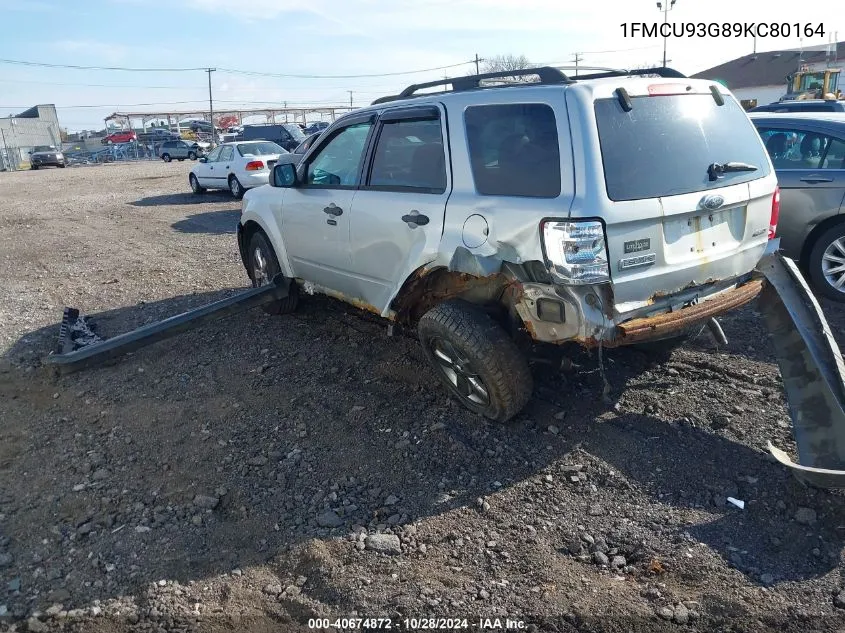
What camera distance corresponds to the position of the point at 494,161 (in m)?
3.98

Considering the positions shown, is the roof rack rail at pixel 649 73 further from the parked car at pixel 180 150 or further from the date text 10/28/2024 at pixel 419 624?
the parked car at pixel 180 150

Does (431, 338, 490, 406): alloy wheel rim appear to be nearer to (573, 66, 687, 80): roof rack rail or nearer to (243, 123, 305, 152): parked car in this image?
(573, 66, 687, 80): roof rack rail

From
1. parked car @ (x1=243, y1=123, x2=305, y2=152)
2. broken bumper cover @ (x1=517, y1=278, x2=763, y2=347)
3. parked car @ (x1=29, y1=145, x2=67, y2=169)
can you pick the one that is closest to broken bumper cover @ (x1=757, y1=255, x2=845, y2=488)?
broken bumper cover @ (x1=517, y1=278, x2=763, y2=347)

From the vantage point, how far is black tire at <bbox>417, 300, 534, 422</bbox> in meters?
4.00

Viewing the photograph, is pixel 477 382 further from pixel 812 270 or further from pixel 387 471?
pixel 812 270

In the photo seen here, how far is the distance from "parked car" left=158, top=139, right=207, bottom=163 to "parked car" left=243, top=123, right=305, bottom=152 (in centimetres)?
1101

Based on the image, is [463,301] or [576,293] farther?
[463,301]

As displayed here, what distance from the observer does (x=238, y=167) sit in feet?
56.5

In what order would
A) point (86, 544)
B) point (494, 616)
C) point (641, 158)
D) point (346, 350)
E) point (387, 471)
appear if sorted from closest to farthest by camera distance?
1. point (494, 616)
2. point (86, 544)
3. point (641, 158)
4. point (387, 471)
5. point (346, 350)

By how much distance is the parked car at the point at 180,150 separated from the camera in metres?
44.9

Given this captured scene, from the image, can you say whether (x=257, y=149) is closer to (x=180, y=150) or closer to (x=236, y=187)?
(x=236, y=187)

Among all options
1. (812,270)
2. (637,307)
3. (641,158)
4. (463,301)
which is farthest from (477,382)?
(812,270)

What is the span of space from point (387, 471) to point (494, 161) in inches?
74.7

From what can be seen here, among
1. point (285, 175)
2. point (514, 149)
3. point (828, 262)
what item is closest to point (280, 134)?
point (285, 175)
